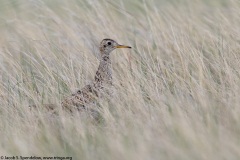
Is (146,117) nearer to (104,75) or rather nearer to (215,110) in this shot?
(215,110)

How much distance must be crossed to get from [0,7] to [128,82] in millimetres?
5814

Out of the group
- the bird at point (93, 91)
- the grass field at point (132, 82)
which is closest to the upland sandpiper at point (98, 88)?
the bird at point (93, 91)

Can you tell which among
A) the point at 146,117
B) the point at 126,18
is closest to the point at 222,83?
the point at 146,117

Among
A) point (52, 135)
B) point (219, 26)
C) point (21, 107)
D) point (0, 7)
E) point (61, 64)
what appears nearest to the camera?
point (52, 135)

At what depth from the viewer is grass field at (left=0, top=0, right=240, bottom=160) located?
5902 mm

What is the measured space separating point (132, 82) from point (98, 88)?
1.17ft

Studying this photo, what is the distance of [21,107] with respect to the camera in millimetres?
7281

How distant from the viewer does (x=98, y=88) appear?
7.63 metres

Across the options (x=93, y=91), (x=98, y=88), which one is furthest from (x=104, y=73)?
(x=93, y=91)

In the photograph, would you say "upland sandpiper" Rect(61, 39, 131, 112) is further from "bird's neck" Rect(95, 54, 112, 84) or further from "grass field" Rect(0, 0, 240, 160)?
"grass field" Rect(0, 0, 240, 160)

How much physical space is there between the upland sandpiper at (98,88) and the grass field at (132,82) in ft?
0.35

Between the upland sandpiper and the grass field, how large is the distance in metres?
0.11

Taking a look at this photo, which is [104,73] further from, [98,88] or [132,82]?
[132,82]

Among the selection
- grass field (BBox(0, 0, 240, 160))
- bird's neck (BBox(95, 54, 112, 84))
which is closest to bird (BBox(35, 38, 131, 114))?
bird's neck (BBox(95, 54, 112, 84))
